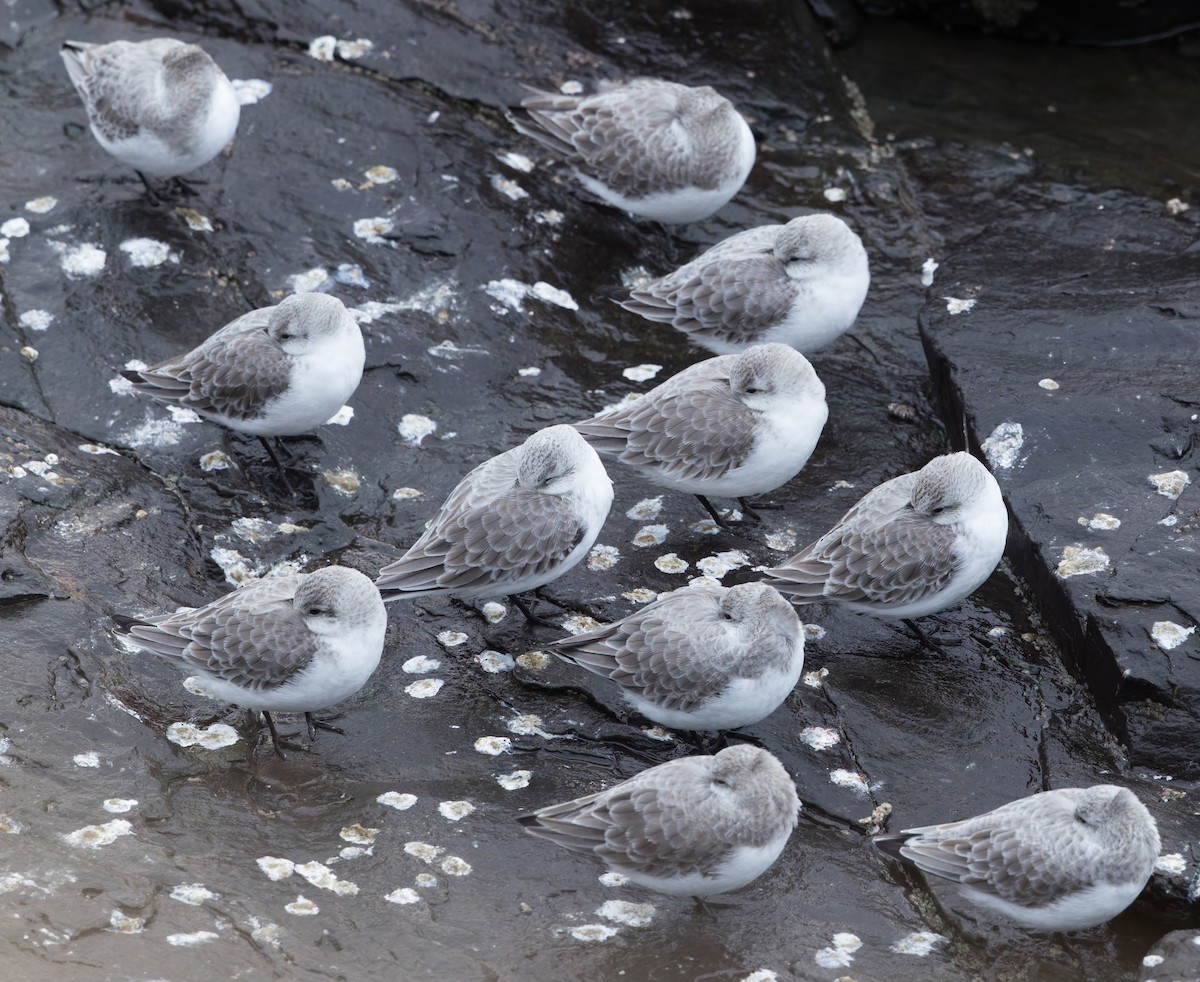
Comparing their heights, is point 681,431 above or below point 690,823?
above

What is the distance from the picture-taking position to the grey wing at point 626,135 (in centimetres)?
966

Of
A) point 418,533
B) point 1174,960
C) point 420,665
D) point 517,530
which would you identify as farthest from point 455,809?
point 1174,960

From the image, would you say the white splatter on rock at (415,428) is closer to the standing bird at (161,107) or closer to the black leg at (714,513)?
the black leg at (714,513)

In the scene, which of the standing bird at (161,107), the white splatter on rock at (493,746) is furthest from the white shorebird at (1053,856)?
the standing bird at (161,107)

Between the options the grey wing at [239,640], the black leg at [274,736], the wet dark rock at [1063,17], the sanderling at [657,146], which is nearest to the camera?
the grey wing at [239,640]

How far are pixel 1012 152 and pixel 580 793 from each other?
700 cm

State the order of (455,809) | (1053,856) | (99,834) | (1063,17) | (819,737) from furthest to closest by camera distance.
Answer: (1063,17) → (819,737) → (455,809) → (99,834) → (1053,856)

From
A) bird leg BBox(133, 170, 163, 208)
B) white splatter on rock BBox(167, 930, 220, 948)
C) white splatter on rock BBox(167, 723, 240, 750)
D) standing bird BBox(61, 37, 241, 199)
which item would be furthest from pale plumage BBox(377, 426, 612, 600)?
bird leg BBox(133, 170, 163, 208)

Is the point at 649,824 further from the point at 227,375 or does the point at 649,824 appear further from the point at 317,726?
the point at 227,375

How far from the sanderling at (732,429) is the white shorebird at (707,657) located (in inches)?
44.3

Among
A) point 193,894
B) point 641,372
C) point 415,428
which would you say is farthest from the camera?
point 641,372

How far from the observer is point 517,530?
7.20 m

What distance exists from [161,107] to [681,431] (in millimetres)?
4390

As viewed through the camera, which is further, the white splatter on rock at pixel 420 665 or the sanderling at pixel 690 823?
the white splatter on rock at pixel 420 665
